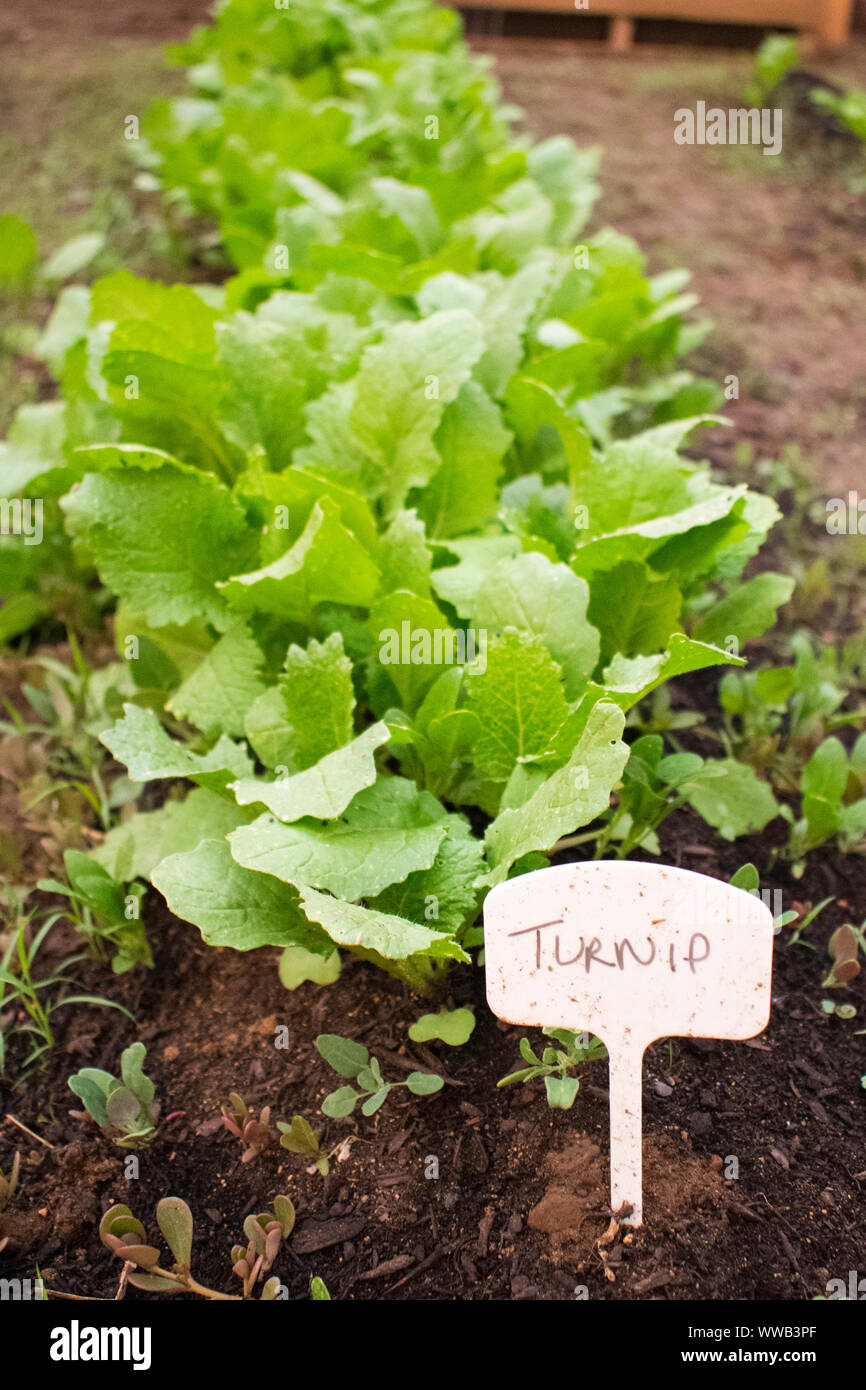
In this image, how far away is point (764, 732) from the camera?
1605 millimetres

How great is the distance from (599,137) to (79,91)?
76.0 inches

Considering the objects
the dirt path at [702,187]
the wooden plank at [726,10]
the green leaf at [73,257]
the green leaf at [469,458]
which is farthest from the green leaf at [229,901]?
the wooden plank at [726,10]

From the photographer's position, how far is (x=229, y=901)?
114 centimetres

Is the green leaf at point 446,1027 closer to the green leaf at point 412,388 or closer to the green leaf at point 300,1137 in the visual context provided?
the green leaf at point 300,1137

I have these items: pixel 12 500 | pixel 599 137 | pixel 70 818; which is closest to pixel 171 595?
pixel 70 818

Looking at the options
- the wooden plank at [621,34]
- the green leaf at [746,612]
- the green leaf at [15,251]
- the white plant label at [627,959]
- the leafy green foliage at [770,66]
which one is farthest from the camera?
the wooden plank at [621,34]

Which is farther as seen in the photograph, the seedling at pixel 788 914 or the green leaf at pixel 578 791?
the seedling at pixel 788 914

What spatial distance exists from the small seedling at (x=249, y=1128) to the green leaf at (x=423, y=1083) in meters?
0.15

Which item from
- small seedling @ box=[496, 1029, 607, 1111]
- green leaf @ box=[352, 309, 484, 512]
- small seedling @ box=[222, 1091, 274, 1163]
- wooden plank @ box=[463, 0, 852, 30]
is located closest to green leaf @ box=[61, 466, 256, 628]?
green leaf @ box=[352, 309, 484, 512]

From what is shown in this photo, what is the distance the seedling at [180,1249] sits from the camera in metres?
1.02

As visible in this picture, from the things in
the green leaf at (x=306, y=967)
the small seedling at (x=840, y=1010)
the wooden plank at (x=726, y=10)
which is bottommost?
the small seedling at (x=840, y=1010)

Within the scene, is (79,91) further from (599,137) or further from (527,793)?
(527,793)
